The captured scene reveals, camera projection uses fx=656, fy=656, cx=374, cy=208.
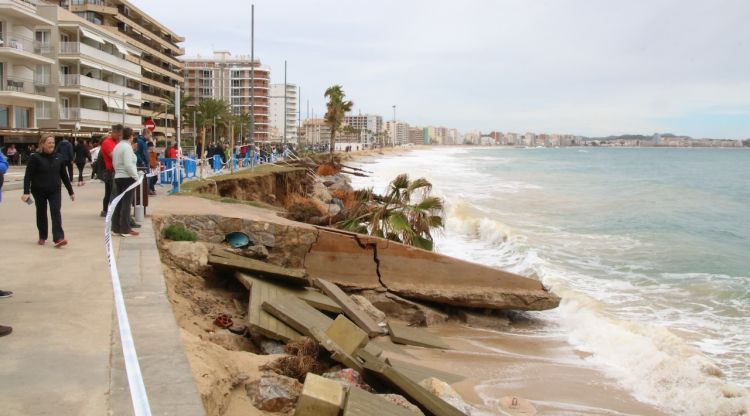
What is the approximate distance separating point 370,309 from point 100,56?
53569 millimetres

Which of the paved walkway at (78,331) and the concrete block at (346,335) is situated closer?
the paved walkway at (78,331)

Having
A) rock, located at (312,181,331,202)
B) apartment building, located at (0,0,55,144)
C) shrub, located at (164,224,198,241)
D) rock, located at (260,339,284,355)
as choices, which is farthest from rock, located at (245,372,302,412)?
apartment building, located at (0,0,55,144)

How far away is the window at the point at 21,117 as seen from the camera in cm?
4100

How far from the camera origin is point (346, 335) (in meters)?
6.70

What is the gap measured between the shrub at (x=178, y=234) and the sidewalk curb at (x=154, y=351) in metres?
2.42

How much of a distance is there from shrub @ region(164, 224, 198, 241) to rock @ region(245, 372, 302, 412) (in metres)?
5.41

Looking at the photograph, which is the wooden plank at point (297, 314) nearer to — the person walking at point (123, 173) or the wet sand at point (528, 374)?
the wet sand at point (528, 374)

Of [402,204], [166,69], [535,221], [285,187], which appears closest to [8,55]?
[285,187]

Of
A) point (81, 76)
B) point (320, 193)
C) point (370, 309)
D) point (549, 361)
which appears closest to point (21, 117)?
point (81, 76)

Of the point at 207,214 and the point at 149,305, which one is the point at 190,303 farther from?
the point at 207,214

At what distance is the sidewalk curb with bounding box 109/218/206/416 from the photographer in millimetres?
4023

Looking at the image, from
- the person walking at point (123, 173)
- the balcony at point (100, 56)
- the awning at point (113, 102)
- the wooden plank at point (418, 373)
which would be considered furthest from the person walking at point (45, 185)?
the awning at point (113, 102)

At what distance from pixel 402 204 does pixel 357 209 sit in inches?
60.0

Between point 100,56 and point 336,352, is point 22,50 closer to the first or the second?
point 100,56
